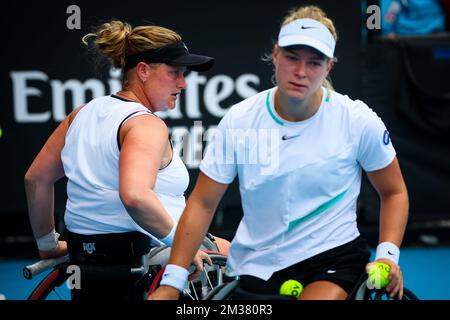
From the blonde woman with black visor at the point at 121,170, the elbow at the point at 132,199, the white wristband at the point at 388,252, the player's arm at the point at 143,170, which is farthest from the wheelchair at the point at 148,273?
the white wristband at the point at 388,252

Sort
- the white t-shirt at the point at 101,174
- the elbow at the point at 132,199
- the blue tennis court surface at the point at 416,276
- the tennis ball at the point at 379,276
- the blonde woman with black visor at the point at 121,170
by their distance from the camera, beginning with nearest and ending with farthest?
the tennis ball at the point at 379,276, the elbow at the point at 132,199, the blonde woman with black visor at the point at 121,170, the white t-shirt at the point at 101,174, the blue tennis court surface at the point at 416,276

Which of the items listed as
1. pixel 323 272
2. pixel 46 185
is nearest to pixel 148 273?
pixel 46 185

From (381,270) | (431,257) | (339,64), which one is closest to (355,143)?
(381,270)

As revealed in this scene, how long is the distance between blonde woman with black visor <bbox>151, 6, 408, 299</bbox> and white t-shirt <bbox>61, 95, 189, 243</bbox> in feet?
1.84

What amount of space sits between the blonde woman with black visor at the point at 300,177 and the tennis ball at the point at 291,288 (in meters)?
0.02

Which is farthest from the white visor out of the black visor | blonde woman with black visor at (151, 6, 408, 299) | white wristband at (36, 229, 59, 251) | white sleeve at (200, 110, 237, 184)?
white wristband at (36, 229, 59, 251)

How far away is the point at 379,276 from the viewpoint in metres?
3.02

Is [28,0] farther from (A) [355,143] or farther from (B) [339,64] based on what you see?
(A) [355,143]

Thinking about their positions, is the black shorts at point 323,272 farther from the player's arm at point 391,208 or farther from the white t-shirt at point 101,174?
the white t-shirt at point 101,174

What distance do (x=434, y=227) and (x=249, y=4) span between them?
2.26 metres

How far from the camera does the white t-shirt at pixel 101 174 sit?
369 centimetres

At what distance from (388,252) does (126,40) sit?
4.84 ft

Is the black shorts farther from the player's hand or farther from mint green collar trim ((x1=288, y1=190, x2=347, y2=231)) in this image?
the player's hand

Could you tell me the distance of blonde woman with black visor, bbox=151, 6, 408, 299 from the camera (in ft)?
10.4
